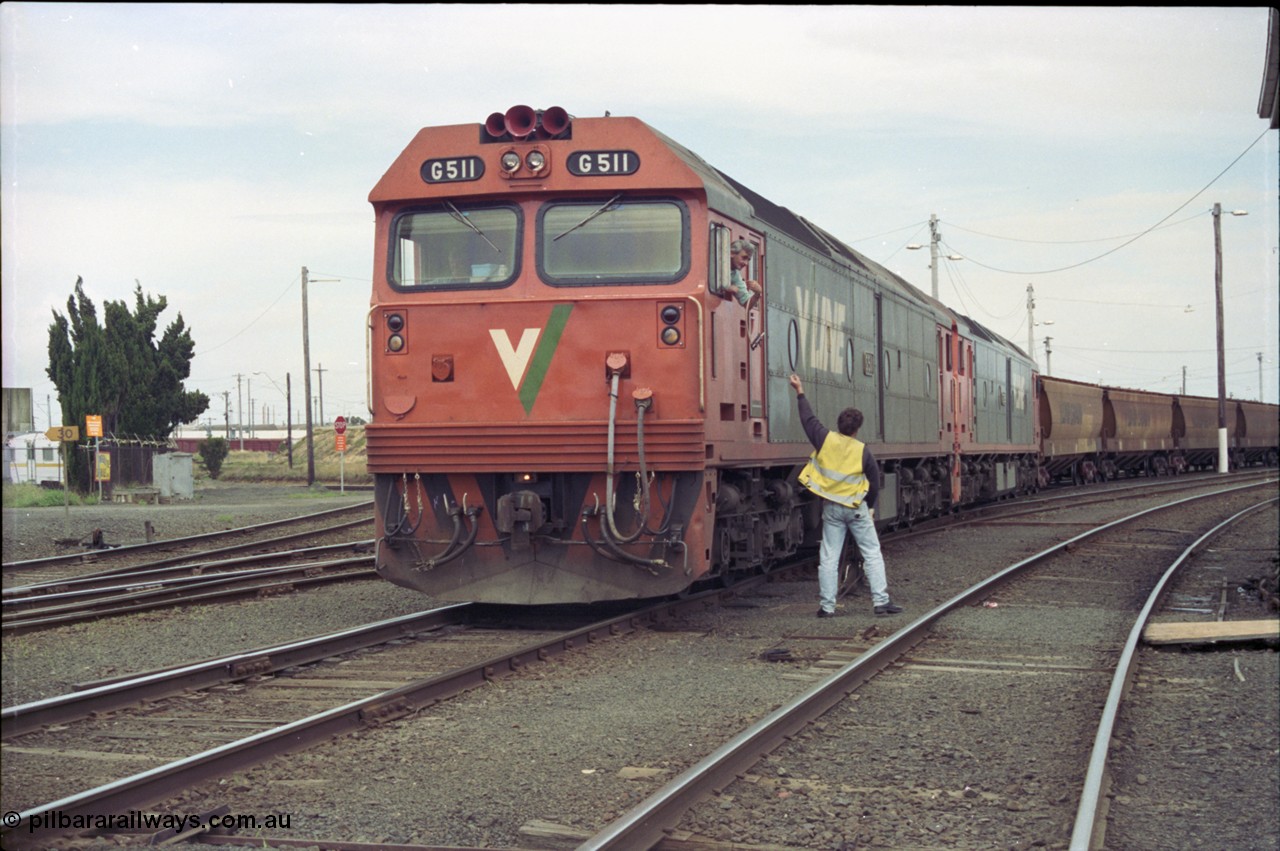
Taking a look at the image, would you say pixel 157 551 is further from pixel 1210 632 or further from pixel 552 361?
pixel 1210 632

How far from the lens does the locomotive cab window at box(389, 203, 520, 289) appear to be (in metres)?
9.35

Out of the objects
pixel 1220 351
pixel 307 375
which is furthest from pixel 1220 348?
pixel 307 375

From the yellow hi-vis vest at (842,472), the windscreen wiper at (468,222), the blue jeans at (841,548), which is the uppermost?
the windscreen wiper at (468,222)

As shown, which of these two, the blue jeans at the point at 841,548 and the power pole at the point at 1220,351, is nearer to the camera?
the blue jeans at the point at 841,548

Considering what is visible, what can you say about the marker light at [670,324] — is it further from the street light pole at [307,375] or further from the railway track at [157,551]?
the street light pole at [307,375]

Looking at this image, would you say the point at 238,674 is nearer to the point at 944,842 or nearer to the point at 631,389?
the point at 631,389

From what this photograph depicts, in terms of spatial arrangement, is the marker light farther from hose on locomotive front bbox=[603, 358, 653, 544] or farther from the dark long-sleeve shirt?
the dark long-sleeve shirt

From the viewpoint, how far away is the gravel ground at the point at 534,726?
198 inches

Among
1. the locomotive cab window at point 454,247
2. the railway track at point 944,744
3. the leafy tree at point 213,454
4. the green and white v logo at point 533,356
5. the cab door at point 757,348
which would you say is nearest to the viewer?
the railway track at point 944,744

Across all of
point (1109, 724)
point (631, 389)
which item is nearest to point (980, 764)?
point (1109, 724)

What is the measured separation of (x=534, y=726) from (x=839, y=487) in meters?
4.44

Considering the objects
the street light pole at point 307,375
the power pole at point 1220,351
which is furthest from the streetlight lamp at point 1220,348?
the street light pole at point 307,375

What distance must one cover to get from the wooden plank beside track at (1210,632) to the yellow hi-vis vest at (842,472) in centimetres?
244

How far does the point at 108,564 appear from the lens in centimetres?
1669
